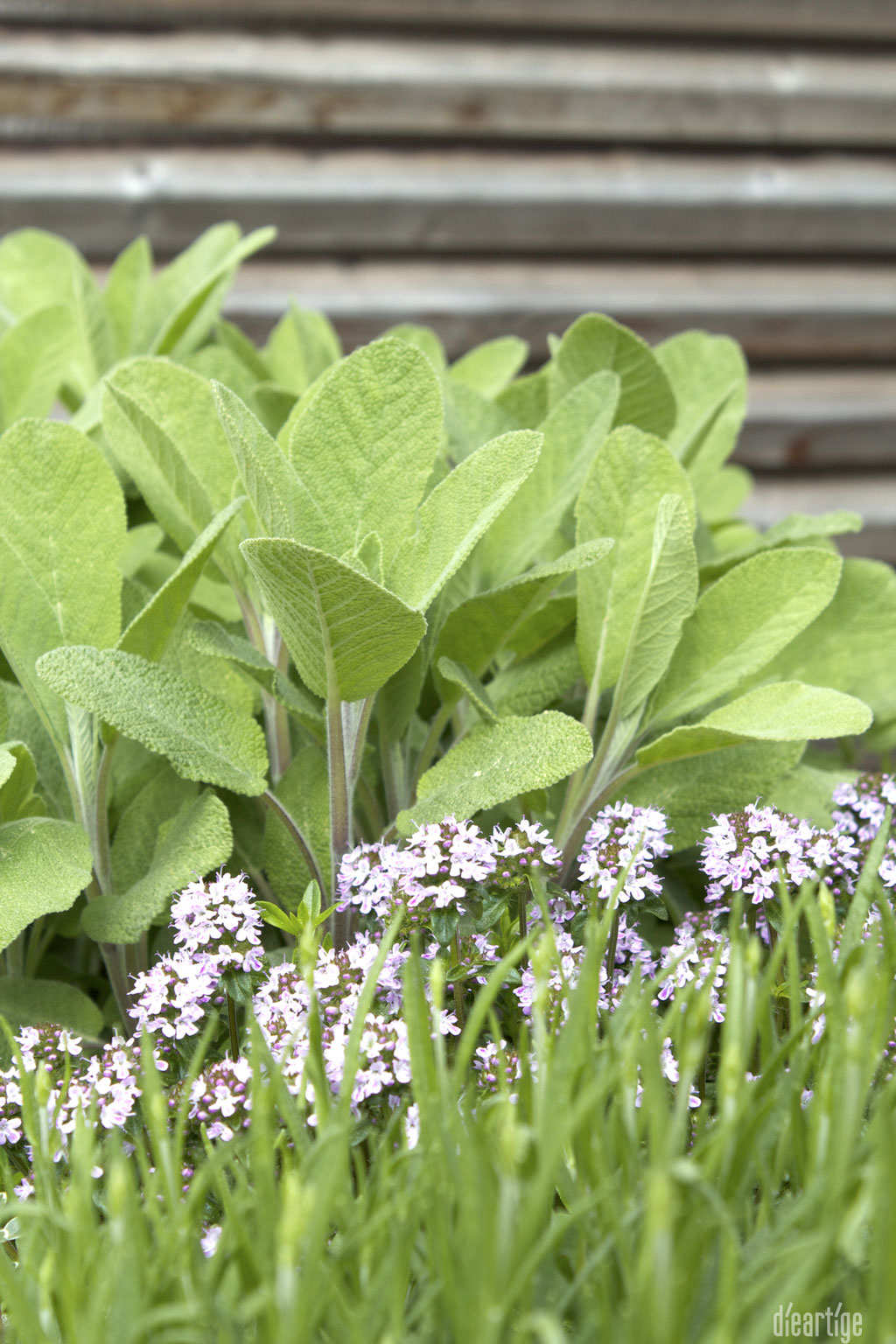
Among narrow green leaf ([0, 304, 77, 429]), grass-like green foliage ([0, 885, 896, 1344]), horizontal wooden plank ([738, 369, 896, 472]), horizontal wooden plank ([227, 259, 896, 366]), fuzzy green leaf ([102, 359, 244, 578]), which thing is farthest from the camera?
horizontal wooden plank ([738, 369, 896, 472])

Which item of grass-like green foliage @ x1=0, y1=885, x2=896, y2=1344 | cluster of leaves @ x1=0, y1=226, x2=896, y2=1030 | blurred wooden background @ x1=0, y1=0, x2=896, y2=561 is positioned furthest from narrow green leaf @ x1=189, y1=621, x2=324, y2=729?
blurred wooden background @ x1=0, y1=0, x2=896, y2=561

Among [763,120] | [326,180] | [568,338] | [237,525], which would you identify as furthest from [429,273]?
[237,525]

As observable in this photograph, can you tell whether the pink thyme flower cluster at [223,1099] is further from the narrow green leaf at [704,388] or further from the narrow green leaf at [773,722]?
the narrow green leaf at [704,388]

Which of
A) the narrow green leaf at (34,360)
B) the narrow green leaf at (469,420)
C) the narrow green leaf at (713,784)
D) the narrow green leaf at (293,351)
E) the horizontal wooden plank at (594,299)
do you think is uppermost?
the horizontal wooden plank at (594,299)

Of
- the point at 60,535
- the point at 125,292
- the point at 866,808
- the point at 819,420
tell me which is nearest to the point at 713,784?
the point at 866,808

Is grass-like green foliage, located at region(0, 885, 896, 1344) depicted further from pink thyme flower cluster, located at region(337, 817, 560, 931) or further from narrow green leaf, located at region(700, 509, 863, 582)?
narrow green leaf, located at region(700, 509, 863, 582)

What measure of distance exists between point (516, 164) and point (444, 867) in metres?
1.90

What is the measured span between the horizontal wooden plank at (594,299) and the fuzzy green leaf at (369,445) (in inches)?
56.9

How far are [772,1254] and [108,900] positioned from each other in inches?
19.6

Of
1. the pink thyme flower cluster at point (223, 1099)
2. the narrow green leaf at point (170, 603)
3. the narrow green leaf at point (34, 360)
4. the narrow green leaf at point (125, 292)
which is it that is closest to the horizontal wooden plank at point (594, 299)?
the narrow green leaf at point (125, 292)

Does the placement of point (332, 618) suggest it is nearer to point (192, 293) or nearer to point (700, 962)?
point (700, 962)

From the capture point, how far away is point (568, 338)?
1.03 m

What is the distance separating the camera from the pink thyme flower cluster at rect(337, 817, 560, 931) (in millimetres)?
685

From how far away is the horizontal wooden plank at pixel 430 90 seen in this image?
2037mm
